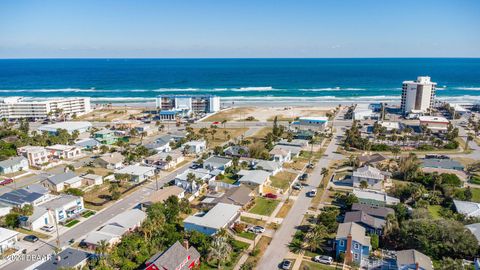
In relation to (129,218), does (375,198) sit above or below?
above

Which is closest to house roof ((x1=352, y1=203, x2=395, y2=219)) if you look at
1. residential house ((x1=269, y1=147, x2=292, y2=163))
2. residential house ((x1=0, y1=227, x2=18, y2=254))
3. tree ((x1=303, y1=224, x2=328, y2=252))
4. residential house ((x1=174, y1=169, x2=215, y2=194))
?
tree ((x1=303, y1=224, x2=328, y2=252))

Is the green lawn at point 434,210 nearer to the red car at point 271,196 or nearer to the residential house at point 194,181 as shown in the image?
the red car at point 271,196

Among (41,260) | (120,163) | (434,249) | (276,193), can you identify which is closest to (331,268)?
(434,249)

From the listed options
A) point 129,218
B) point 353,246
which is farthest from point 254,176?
point 353,246

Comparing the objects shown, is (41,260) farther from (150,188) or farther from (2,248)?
(150,188)

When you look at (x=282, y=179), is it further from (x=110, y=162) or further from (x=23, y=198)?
(x=23, y=198)

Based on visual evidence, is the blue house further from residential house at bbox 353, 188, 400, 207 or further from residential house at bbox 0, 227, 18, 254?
residential house at bbox 0, 227, 18, 254
